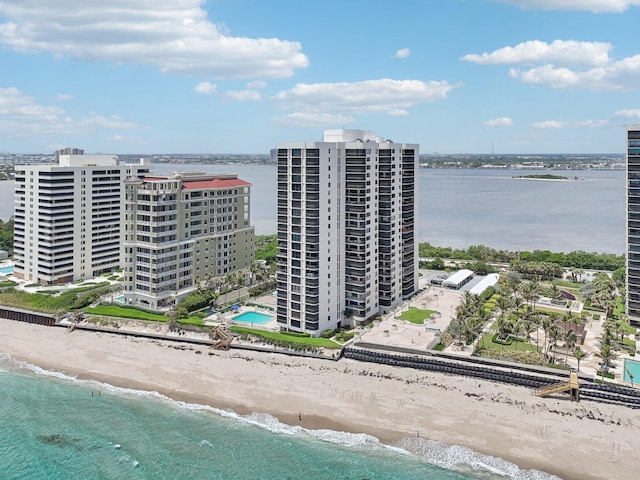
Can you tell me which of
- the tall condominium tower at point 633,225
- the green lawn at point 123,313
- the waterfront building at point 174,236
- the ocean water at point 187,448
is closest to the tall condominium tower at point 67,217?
the waterfront building at point 174,236

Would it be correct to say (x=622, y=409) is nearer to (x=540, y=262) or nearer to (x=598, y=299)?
(x=598, y=299)

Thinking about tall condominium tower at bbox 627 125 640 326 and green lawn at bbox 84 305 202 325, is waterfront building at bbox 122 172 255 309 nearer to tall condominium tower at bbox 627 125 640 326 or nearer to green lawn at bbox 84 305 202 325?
green lawn at bbox 84 305 202 325

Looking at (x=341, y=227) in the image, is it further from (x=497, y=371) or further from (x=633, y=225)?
A: (x=633, y=225)

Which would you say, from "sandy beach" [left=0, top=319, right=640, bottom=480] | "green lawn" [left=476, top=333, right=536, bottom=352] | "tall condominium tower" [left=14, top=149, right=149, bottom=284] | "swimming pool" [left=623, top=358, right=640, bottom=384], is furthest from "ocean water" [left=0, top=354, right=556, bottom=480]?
"tall condominium tower" [left=14, top=149, right=149, bottom=284]

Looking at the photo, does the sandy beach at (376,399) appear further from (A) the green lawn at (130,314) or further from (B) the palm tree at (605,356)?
(B) the palm tree at (605,356)

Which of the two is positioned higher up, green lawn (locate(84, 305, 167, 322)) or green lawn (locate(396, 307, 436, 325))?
green lawn (locate(84, 305, 167, 322))
